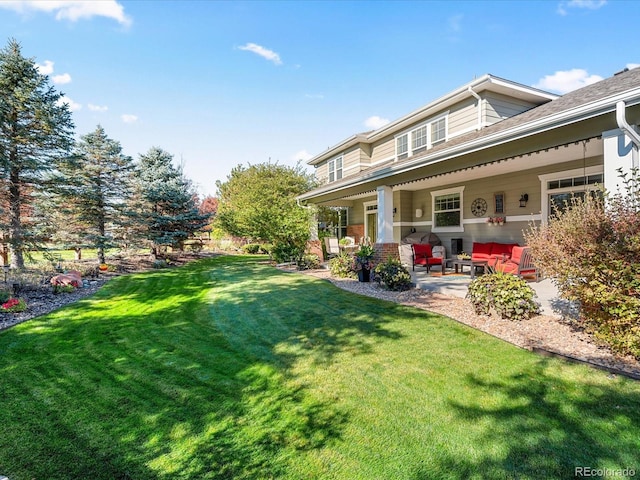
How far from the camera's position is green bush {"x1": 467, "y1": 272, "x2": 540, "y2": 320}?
5.06 m

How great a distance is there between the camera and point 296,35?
1102 centimetres

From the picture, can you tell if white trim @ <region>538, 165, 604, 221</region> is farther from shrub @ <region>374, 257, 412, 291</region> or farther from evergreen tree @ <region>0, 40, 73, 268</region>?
evergreen tree @ <region>0, 40, 73, 268</region>

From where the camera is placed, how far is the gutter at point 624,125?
4.23 metres

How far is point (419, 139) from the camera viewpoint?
39.6 feet

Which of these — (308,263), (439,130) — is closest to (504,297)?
(439,130)

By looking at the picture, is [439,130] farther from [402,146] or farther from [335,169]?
[335,169]

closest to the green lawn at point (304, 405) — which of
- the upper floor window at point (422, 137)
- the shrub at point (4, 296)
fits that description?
the shrub at point (4, 296)

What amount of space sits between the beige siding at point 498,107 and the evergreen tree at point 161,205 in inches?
551

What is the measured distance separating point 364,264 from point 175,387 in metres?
6.25

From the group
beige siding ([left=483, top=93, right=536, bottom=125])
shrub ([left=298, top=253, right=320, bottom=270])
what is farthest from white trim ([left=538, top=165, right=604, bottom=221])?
shrub ([left=298, top=253, right=320, bottom=270])

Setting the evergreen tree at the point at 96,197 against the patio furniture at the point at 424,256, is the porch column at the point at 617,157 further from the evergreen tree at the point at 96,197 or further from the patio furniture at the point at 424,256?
the evergreen tree at the point at 96,197

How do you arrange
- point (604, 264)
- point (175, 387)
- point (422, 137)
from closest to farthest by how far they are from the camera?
point (175, 387), point (604, 264), point (422, 137)

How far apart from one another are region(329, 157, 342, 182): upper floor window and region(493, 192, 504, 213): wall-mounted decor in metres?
8.48

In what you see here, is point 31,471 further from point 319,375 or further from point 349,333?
point 349,333
